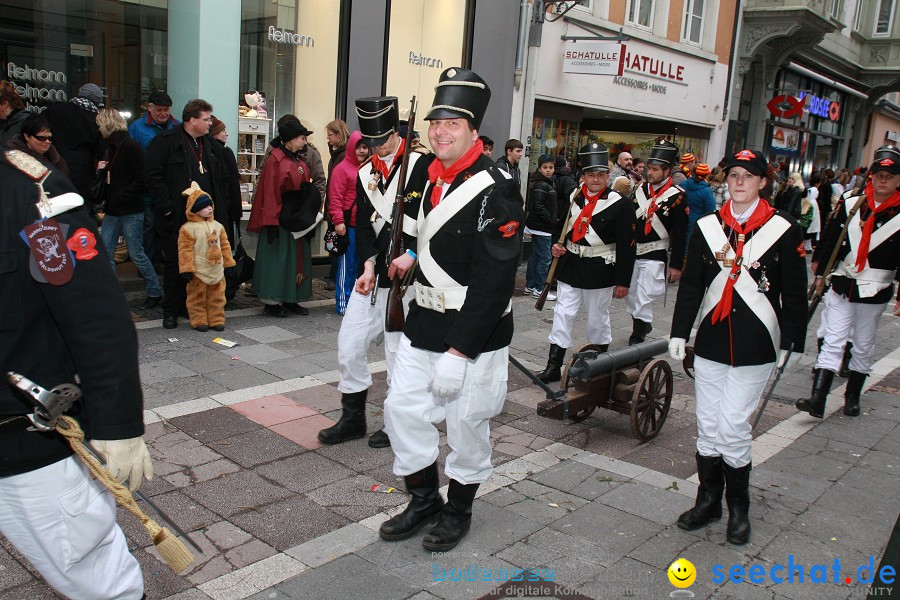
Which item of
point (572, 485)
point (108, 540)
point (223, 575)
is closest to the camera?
point (108, 540)

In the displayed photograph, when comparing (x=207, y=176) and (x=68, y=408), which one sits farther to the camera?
(x=207, y=176)

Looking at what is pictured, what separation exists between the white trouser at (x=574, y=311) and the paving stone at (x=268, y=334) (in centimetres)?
258

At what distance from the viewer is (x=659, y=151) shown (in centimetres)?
782

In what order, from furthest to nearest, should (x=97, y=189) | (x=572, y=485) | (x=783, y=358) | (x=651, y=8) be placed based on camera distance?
(x=651, y=8), (x=97, y=189), (x=572, y=485), (x=783, y=358)

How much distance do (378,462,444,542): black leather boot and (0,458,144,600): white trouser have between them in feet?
5.49

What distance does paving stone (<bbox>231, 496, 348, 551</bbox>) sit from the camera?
392 cm

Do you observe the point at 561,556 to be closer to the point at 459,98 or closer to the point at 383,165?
the point at 459,98

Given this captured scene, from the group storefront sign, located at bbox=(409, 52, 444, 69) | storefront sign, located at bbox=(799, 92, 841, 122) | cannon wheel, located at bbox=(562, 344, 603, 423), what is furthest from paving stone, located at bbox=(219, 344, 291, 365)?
storefront sign, located at bbox=(799, 92, 841, 122)

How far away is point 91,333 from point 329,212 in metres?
5.99

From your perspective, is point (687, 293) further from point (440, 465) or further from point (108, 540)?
point (108, 540)

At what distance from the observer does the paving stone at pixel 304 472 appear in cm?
454

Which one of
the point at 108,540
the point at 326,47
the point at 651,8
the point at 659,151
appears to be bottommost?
the point at 108,540

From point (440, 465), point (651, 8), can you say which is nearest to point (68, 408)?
point (440, 465)

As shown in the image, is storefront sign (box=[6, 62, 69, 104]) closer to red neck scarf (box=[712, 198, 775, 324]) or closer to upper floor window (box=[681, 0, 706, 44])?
red neck scarf (box=[712, 198, 775, 324])
